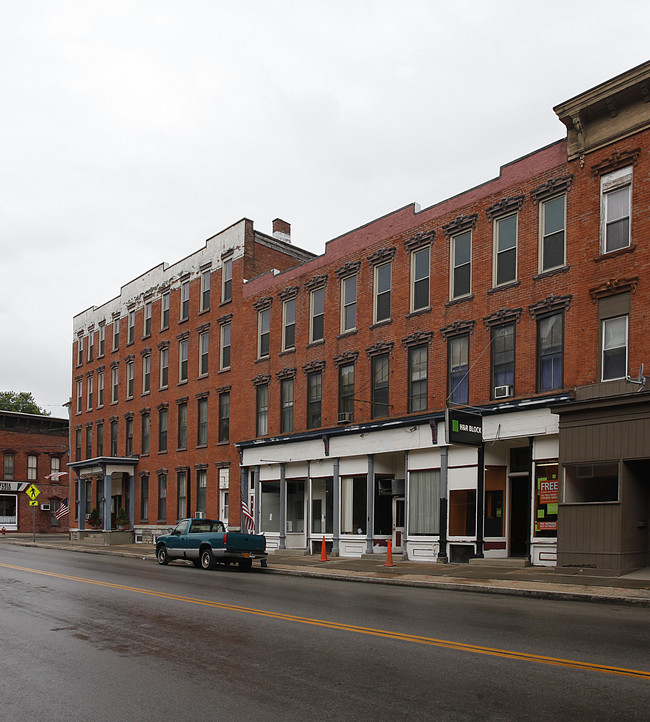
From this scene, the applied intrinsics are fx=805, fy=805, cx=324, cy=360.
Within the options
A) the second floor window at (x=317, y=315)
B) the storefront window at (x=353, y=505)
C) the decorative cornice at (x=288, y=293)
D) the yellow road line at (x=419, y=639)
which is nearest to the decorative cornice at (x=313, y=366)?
the second floor window at (x=317, y=315)

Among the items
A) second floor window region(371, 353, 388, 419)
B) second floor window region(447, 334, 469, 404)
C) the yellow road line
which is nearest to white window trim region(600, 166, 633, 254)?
second floor window region(447, 334, 469, 404)

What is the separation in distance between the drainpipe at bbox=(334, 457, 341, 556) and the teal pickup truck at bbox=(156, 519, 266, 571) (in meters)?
4.26

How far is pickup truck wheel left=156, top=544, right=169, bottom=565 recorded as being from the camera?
27.9 meters

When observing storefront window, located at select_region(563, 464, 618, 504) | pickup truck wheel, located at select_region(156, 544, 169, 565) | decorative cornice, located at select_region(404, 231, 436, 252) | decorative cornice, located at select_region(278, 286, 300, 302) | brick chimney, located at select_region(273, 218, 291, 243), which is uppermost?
brick chimney, located at select_region(273, 218, 291, 243)

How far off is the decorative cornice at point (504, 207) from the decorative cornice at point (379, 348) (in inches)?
227

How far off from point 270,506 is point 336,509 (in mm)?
5162

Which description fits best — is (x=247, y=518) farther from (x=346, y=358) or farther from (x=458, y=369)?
(x=458, y=369)

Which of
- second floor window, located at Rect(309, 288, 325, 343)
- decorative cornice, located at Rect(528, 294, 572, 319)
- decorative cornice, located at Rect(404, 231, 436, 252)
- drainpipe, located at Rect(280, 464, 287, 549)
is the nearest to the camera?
decorative cornice, located at Rect(528, 294, 572, 319)

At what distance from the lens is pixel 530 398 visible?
2239cm

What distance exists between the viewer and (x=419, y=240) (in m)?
27.2

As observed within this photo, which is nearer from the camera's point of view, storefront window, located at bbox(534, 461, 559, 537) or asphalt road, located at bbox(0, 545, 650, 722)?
asphalt road, located at bbox(0, 545, 650, 722)

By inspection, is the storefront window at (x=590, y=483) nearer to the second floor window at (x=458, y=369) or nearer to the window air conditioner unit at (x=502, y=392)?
the window air conditioner unit at (x=502, y=392)

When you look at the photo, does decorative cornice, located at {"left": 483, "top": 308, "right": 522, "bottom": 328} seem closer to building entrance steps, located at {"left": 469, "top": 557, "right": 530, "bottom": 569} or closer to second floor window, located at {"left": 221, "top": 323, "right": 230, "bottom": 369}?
building entrance steps, located at {"left": 469, "top": 557, "right": 530, "bottom": 569}

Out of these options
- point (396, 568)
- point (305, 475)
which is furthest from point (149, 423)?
point (396, 568)
